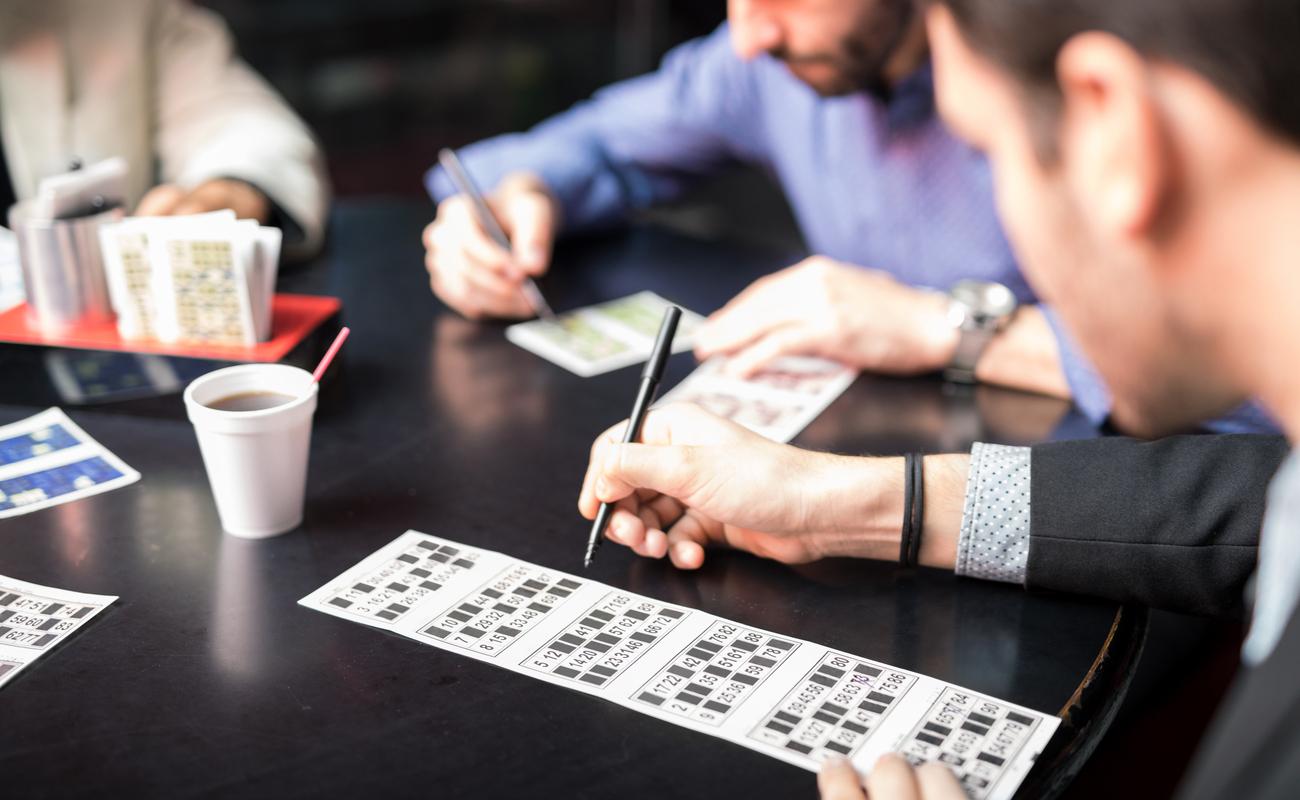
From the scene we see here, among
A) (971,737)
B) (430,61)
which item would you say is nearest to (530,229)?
(971,737)

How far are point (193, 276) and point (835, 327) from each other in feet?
2.46

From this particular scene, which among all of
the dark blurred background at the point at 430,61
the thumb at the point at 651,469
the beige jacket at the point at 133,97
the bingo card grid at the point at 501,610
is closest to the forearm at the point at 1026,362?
the thumb at the point at 651,469

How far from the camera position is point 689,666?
0.88 metres

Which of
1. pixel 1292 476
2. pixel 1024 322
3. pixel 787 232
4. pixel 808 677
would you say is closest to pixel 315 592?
pixel 808 677

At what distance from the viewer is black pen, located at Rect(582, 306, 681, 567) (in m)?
1.03

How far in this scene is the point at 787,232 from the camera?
13.5 feet

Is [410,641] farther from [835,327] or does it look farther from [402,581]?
[835,327]

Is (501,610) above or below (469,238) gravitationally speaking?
below

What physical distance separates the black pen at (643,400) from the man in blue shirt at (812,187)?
9.4 inches

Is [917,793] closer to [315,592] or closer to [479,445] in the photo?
[315,592]

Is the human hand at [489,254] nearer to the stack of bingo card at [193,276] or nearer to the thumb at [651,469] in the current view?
the stack of bingo card at [193,276]

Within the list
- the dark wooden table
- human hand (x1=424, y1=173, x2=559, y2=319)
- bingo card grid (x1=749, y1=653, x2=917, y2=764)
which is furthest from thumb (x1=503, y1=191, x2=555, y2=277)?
bingo card grid (x1=749, y1=653, x2=917, y2=764)

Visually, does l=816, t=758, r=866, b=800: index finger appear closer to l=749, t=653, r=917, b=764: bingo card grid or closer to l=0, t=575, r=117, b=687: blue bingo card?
l=749, t=653, r=917, b=764: bingo card grid

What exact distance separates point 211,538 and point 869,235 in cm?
120
